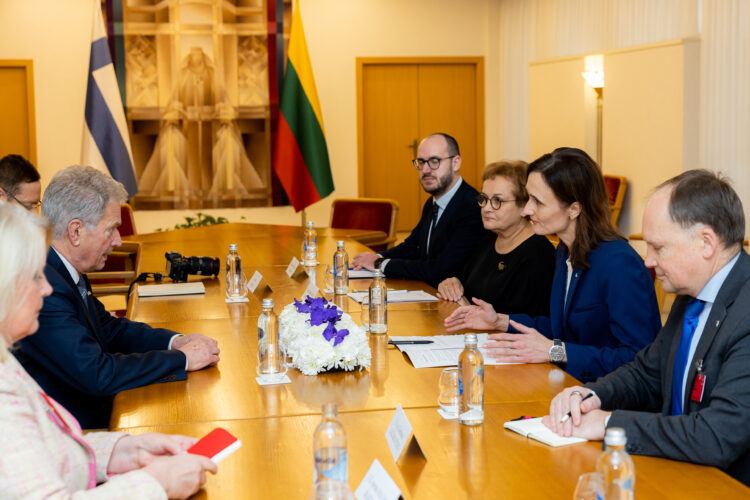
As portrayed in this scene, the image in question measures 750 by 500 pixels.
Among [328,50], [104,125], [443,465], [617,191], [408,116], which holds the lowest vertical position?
[443,465]

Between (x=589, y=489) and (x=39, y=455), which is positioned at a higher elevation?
(x=39, y=455)

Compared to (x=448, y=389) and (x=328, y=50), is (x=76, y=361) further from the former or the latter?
(x=328, y=50)

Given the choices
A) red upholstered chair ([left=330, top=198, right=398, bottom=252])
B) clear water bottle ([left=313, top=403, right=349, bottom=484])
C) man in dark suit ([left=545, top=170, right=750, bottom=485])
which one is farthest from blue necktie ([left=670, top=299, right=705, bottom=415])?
red upholstered chair ([left=330, top=198, right=398, bottom=252])

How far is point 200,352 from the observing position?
2.67 m

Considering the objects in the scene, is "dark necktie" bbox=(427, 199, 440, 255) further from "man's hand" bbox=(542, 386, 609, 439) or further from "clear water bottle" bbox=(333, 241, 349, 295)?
"man's hand" bbox=(542, 386, 609, 439)

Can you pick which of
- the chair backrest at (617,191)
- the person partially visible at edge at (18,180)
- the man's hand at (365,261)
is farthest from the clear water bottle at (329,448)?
the chair backrest at (617,191)

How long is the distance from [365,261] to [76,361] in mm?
2460

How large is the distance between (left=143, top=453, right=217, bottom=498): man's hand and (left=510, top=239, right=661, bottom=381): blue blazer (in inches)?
56.1

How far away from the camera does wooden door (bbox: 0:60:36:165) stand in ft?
33.0

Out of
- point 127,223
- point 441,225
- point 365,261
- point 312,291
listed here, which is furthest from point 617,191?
point 312,291

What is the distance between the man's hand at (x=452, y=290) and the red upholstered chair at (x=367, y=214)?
3216 millimetres

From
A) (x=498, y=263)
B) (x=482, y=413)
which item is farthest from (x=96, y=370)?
(x=498, y=263)

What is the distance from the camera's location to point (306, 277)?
179 inches

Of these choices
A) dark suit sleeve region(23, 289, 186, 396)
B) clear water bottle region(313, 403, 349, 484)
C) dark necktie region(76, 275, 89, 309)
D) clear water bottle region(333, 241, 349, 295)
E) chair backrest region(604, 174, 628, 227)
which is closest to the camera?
clear water bottle region(313, 403, 349, 484)
